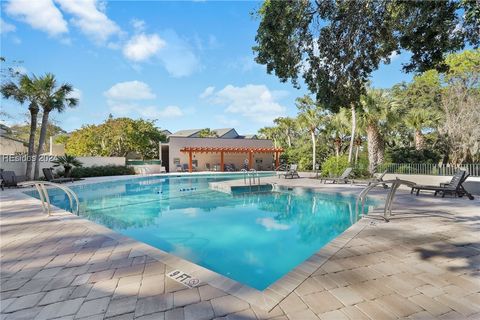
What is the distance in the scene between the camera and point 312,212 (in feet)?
30.2

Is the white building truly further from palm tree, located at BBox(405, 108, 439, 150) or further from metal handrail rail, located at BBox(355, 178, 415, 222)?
metal handrail rail, located at BBox(355, 178, 415, 222)

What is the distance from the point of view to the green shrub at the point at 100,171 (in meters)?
20.4

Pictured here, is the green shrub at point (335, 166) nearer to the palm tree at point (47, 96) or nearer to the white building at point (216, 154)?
the white building at point (216, 154)

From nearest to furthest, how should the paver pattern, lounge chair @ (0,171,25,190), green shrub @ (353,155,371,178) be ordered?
the paver pattern → lounge chair @ (0,171,25,190) → green shrub @ (353,155,371,178)

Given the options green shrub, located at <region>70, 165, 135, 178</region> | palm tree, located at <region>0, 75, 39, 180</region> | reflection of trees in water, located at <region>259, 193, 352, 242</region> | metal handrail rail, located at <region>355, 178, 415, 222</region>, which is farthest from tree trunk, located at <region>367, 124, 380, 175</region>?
palm tree, located at <region>0, 75, 39, 180</region>

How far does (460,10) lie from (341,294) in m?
5.48

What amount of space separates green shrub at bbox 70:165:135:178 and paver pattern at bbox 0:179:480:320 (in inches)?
685

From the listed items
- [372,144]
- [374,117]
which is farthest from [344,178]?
[374,117]

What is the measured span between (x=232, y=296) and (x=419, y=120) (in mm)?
21610

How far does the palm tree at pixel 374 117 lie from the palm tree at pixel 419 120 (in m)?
3.86

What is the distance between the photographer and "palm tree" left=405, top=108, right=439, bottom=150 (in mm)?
19281

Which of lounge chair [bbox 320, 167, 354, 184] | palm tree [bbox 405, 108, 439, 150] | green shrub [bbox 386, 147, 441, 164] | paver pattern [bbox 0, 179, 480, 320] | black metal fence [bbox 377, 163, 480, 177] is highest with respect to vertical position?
palm tree [bbox 405, 108, 439, 150]

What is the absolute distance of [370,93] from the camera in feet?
53.4

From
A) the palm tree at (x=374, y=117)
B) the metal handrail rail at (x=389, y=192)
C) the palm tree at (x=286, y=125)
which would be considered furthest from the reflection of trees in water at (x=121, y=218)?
the palm tree at (x=286, y=125)
